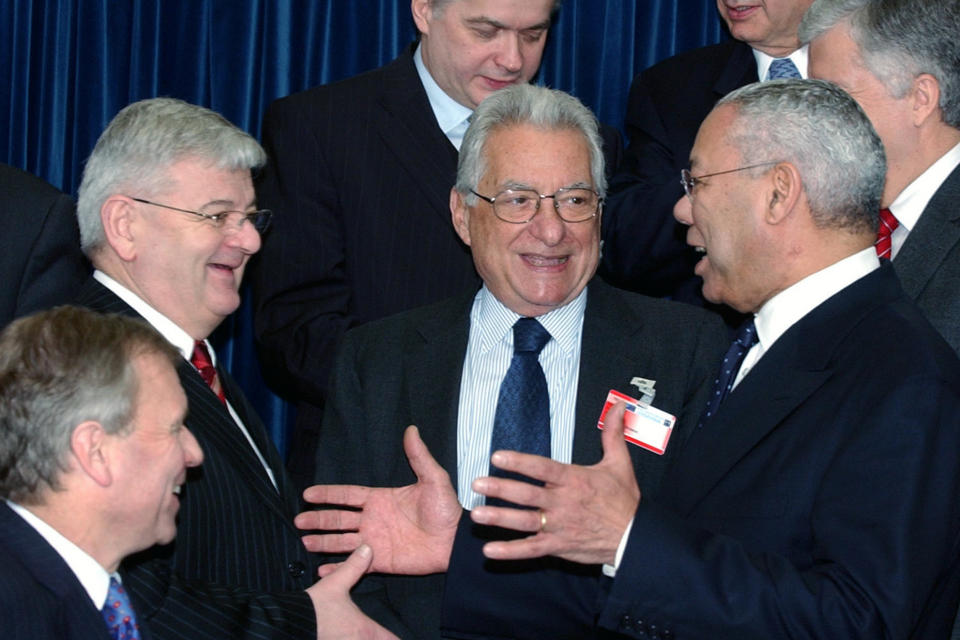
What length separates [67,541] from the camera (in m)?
2.33

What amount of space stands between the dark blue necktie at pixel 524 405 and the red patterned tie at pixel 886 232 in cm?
91

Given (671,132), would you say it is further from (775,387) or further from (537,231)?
(775,387)

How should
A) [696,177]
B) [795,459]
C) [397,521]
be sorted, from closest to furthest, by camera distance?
[795,459] → [696,177] → [397,521]

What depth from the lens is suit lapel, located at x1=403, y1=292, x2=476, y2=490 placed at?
320 cm

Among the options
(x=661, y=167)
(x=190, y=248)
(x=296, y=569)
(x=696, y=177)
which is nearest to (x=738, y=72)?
(x=661, y=167)

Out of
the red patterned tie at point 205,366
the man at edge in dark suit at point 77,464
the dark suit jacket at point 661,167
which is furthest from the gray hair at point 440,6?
the man at edge in dark suit at point 77,464

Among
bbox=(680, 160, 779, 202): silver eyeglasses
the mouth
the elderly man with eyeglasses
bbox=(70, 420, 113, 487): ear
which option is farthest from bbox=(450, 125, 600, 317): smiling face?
bbox=(70, 420, 113, 487): ear

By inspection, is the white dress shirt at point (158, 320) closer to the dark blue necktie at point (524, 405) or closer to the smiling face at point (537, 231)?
the dark blue necktie at point (524, 405)

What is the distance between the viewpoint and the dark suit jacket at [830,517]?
230 centimetres

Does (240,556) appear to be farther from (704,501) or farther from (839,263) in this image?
(839,263)

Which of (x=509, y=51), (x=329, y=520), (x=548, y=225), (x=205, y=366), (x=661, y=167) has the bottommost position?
(x=329, y=520)

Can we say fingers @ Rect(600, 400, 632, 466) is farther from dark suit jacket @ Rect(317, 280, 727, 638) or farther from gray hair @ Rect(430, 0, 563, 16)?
gray hair @ Rect(430, 0, 563, 16)

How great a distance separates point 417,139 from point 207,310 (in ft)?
3.36

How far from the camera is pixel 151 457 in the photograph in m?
2.42
